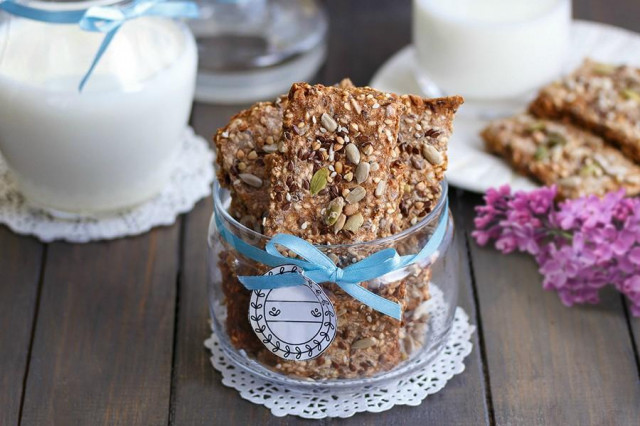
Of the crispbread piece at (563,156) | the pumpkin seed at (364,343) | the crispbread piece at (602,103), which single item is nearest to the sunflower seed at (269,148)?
the pumpkin seed at (364,343)

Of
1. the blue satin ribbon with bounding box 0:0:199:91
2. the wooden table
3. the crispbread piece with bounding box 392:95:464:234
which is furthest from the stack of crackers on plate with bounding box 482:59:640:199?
the blue satin ribbon with bounding box 0:0:199:91

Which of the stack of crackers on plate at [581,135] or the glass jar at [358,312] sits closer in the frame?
the glass jar at [358,312]

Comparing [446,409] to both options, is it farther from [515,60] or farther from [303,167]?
[515,60]

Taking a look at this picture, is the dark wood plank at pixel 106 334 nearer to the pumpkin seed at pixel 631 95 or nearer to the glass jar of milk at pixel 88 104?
the glass jar of milk at pixel 88 104

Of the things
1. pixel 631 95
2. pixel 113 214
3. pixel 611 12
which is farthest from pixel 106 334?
pixel 611 12

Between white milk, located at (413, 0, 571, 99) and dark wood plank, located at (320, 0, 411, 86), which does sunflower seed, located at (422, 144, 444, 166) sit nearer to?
white milk, located at (413, 0, 571, 99)

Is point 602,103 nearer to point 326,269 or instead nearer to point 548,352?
point 548,352
